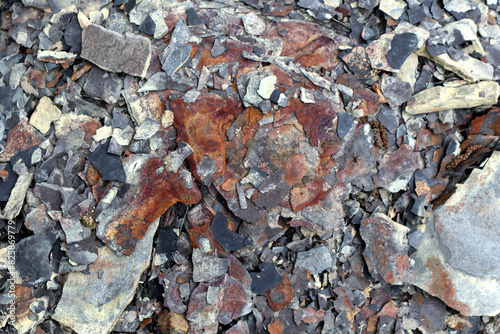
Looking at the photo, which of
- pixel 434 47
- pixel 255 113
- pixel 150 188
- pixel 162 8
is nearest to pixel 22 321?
pixel 150 188

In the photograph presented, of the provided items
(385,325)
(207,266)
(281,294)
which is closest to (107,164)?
(207,266)

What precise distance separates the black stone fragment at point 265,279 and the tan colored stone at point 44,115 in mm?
1980

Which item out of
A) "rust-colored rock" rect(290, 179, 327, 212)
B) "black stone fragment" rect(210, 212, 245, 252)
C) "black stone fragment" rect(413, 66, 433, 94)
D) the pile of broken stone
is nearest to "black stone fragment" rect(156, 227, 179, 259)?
the pile of broken stone

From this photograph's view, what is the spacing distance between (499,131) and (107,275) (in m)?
3.27

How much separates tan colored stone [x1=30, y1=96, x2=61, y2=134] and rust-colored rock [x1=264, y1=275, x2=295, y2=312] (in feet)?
7.15

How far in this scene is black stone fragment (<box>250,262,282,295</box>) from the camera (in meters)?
2.92

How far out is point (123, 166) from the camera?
8.80 ft

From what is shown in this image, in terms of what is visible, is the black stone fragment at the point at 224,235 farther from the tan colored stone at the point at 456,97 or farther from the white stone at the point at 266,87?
the tan colored stone at the point at 456,97

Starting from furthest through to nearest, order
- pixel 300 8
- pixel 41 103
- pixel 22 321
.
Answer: pixel 300 8
pixel 41 103
pixel 22 321

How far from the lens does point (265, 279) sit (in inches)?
115

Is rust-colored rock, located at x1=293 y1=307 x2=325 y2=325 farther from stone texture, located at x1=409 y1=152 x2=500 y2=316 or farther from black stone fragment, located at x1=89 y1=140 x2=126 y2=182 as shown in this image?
black stone fragment, located at x1=89 y1=140 x2=126 y2=182

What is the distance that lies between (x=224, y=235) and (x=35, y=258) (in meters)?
1.37

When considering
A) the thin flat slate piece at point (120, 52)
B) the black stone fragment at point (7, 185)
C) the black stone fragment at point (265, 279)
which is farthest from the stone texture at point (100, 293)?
the thin flat slate piece at point (120, 52)

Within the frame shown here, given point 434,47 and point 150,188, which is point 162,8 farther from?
point 434,47
